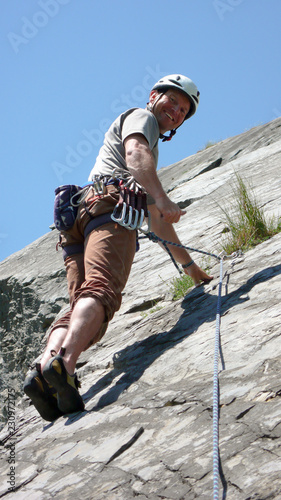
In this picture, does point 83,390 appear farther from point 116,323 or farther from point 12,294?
point 12,294

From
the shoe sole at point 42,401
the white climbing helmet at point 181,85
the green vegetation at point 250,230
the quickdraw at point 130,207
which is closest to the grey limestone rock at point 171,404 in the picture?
the shoe sole at point 42,401

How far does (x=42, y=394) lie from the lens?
312cm

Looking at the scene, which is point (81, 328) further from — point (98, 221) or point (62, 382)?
point (98, 221)

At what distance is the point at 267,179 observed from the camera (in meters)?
7.16

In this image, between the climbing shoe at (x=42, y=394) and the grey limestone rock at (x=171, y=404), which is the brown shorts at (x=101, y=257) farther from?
the grey limestone rock at (x=171, y=404)

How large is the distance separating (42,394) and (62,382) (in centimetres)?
24

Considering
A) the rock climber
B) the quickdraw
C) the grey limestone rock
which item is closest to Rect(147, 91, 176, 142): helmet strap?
the rock climber

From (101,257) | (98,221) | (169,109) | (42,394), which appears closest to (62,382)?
(42,394)

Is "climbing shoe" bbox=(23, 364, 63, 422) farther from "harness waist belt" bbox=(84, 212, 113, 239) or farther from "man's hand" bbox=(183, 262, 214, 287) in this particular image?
"man's hand" bbox=(183, 262, 214, 287)

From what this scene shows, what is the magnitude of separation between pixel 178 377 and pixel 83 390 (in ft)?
3.30

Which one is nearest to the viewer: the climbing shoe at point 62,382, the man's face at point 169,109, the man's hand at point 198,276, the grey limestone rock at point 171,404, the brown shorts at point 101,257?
the grey limestone rock at point 171,404

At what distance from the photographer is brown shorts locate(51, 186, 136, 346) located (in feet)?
10.8

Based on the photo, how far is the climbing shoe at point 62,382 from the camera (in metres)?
2.93

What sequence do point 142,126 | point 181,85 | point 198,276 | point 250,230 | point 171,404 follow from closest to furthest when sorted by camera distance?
point 171,404
point 142,126
point 181,85
point 198,276
point 250,230
